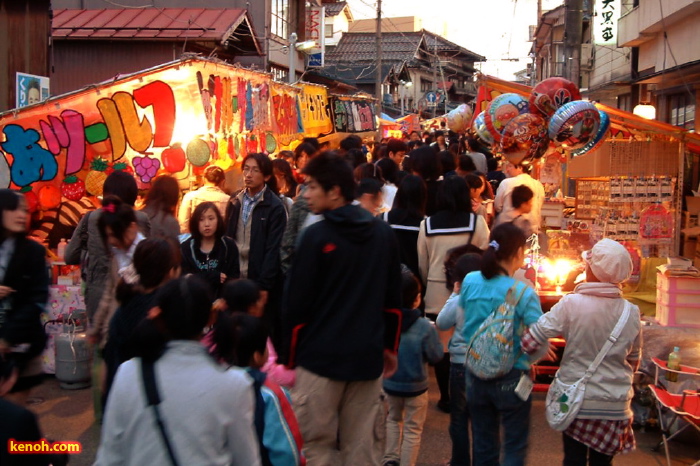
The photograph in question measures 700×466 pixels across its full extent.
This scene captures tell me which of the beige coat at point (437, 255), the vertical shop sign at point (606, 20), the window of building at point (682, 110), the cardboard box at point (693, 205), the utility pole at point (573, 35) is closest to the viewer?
the beige coat at point (437, 255)

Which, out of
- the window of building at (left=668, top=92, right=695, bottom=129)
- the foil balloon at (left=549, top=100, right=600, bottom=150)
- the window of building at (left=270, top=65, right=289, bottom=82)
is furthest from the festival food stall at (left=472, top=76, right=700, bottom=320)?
the window of building at (left=270, top=65, right=289, bottom=82)

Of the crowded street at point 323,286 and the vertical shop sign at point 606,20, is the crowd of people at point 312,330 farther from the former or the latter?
the vertical shop sign at point 606,20

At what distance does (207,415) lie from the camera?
262 centimetres

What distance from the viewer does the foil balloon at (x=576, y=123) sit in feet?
30.3

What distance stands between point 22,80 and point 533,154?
7557mm

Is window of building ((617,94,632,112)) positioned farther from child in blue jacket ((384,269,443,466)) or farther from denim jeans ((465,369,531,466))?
denim jeans ((465,369,531,466))

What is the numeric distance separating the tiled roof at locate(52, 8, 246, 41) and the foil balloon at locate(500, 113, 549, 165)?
29.4 ft

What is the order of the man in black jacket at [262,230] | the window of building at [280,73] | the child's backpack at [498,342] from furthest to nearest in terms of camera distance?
the window of building at [280,73] → the man in black jacket at [262,230] → the child's backpack at [498,342]

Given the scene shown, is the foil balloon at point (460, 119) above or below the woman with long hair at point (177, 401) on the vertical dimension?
above

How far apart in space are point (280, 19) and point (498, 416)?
22200 millimetres

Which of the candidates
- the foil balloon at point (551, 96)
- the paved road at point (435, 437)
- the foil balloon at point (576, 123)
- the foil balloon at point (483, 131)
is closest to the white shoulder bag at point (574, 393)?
the paved road at point (435, 437)

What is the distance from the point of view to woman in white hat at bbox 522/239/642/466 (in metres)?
4.26

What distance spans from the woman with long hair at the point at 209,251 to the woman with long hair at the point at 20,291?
1497mm

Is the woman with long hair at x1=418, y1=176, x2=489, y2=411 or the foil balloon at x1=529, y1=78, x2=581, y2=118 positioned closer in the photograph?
the woman with long hair at x1=418, y1=176, x2=489, y2=411
